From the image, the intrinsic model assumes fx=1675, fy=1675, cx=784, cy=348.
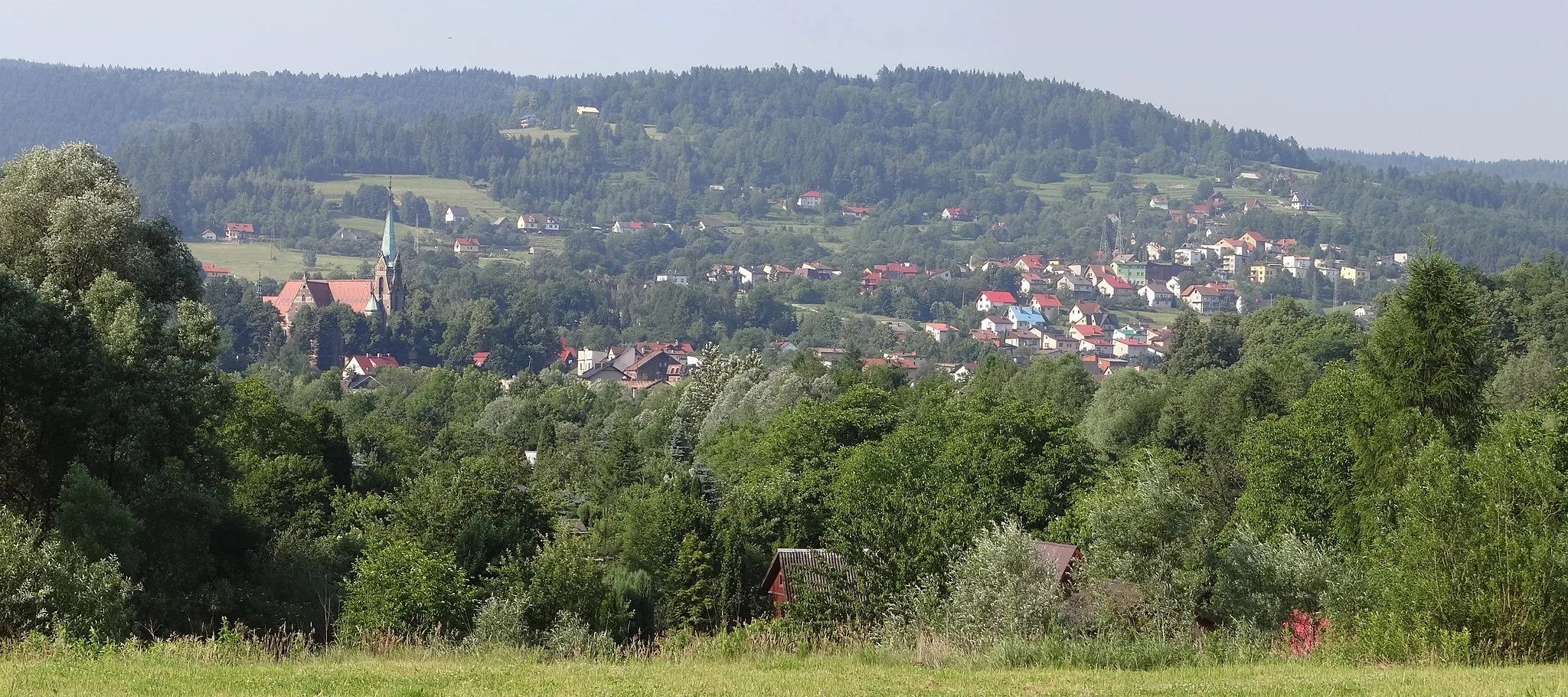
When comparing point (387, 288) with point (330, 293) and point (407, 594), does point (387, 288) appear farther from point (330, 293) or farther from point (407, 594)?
point (407, 594)

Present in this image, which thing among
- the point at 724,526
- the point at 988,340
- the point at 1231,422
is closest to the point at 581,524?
the point at 724,526

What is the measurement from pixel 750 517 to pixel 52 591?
2095 cm

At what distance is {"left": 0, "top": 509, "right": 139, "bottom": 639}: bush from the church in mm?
164869

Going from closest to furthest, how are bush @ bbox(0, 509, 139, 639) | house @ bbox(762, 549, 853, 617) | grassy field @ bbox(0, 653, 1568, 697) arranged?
grassy field @ bbox(0, 653, 1568, 697) < bush @ bbox(0, 509, 139, 639) < house @ bbox(762, 549, 853, 617)

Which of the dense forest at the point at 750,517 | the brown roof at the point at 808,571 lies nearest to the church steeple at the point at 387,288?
the dense forest at the point at 750,517

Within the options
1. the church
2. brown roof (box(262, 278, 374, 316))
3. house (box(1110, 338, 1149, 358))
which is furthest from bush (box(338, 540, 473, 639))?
house (box(1110, 338, 1149, 358))

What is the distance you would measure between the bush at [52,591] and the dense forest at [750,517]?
5cm

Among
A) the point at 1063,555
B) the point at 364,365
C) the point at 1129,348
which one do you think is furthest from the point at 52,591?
the point at 1129,348

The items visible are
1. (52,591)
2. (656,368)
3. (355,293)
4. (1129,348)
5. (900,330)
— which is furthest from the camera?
(900,330)

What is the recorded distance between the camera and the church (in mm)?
183125

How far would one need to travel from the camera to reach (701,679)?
43.9ft

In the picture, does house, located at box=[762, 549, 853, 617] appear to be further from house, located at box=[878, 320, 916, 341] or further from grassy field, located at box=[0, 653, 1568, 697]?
house, located at box=[878, 320, 916, 341]

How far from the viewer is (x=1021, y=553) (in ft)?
70.3

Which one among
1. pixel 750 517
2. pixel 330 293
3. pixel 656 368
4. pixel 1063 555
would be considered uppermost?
pixel 1063 555
